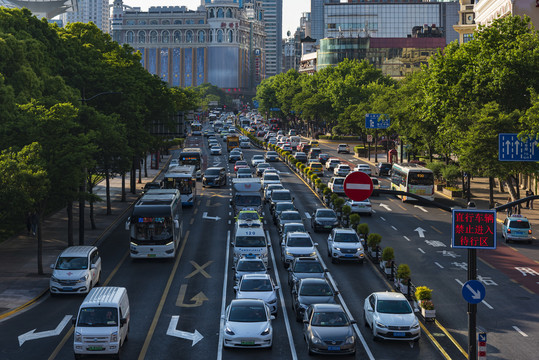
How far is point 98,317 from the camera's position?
25.3 m

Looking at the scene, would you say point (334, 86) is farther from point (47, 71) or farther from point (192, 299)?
point (192, 299)

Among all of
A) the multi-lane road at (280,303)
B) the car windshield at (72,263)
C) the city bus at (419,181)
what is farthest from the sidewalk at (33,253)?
the city bus at (419,181)

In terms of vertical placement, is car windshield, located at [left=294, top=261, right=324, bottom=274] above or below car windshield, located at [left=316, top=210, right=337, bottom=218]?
below

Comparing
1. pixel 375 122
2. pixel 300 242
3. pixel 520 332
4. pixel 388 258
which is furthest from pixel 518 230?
pixel 375 122

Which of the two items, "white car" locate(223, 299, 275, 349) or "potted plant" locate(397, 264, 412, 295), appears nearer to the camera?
"white car" locate(223, 299, 275, 349)

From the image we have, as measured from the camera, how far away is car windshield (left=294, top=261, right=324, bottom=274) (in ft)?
113

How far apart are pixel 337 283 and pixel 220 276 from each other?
623 centimetres

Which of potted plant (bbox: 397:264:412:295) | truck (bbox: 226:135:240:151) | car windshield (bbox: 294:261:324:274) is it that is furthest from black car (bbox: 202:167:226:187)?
potted plant (bbox: 397:264:412:295)

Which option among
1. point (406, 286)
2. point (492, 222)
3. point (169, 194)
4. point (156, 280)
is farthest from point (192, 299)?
point (492, 222)

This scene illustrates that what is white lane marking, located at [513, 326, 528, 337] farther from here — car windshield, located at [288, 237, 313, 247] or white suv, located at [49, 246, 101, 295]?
white suv, located at [49, 246, 101, 295]

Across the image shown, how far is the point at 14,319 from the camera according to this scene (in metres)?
31.1

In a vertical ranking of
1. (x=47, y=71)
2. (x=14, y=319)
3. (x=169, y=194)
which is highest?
(x=47, y=71)

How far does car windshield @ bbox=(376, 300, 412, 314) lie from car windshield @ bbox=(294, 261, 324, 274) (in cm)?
647

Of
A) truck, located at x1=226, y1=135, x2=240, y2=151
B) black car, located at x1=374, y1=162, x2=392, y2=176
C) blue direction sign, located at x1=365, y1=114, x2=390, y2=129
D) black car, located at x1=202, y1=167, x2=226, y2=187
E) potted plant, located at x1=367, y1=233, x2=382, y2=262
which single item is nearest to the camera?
potted plant, located at x1=367, y1=233, x2=382, y2=262
